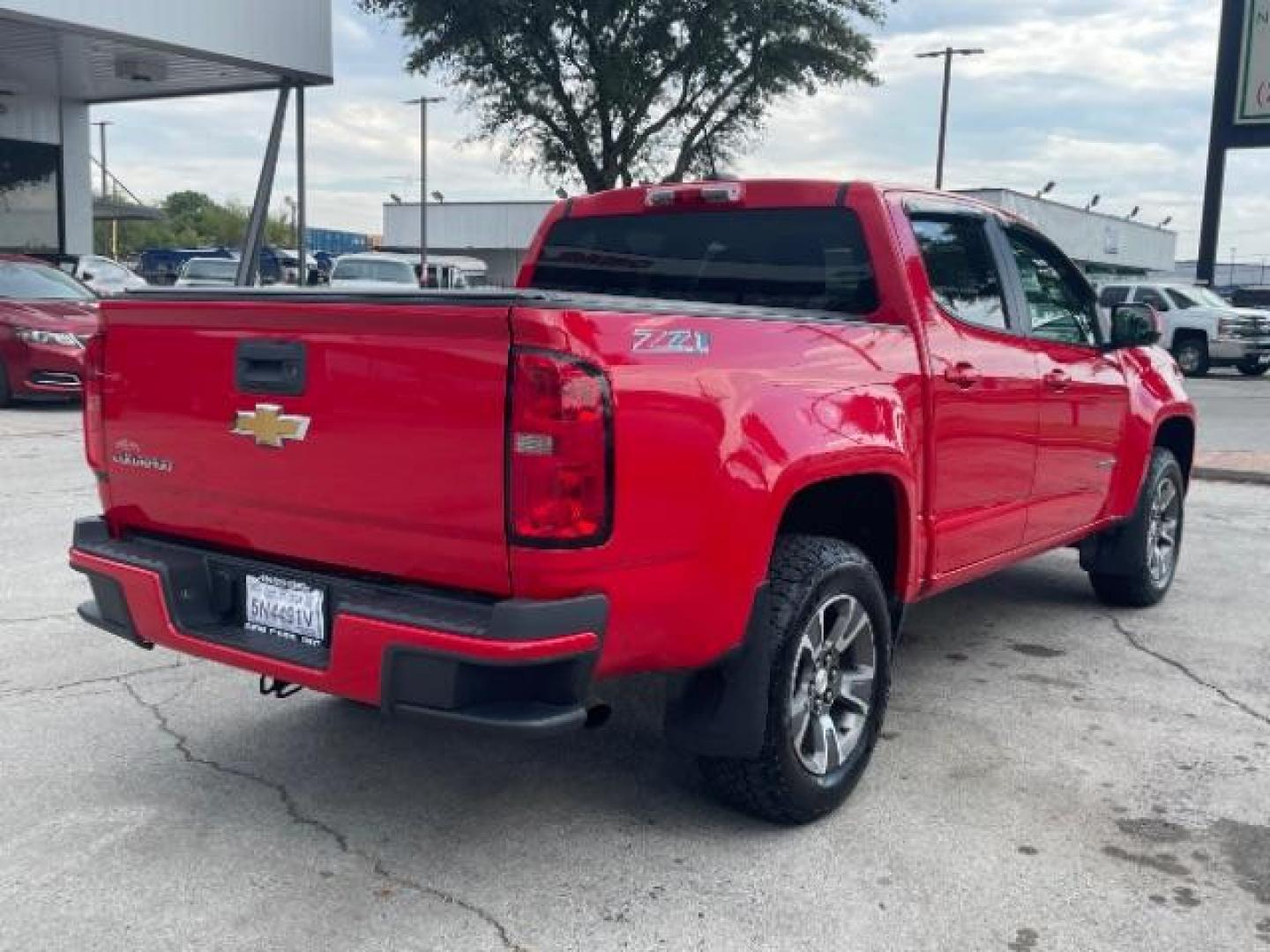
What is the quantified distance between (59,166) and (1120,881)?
21.6m

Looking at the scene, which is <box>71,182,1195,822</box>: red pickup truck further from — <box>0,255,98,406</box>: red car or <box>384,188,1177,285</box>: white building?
<box>384,188,1177,285</box>: white building

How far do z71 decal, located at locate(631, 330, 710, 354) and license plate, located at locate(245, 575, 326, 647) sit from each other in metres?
1.02

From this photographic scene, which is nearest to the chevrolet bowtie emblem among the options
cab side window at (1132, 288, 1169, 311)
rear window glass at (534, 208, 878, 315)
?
rear window glass at (534, 208, 878, 315)

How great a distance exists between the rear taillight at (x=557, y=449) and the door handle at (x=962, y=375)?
67.4 inches

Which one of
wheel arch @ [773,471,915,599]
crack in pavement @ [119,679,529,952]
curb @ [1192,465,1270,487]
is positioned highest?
wheel arch @ [773,471,915,599]

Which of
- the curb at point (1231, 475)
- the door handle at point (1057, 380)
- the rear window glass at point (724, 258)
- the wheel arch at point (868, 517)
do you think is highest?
the rear window glass at point (724, 258)

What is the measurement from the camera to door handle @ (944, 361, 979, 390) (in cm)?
407

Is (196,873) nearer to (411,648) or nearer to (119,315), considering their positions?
(411,648)

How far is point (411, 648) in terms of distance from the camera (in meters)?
2.78

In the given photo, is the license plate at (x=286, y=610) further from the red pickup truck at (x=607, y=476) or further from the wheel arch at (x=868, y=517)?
the wheel arch at (x=868, y=517)

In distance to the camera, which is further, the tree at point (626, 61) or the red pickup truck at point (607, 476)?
the tree at point (626, 61)

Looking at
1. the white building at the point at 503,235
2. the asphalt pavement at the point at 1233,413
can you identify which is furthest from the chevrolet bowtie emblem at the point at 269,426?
the white building at the point at 503,235

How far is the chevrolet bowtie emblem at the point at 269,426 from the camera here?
308 cm

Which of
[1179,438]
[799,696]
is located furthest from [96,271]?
[799,696]
